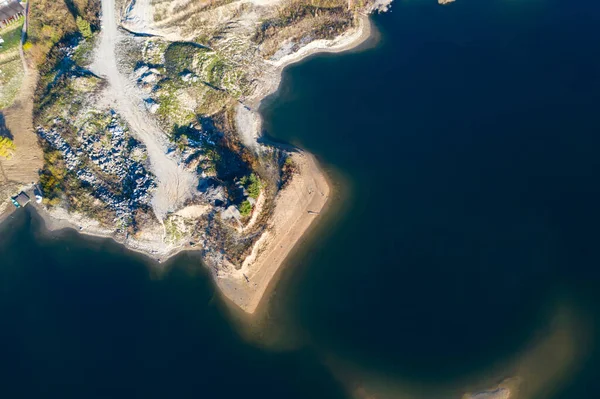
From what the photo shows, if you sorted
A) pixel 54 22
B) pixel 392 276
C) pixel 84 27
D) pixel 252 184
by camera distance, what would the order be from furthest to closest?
pixel 54 22, pixel 84 27, pixel 252 184, pixel 392 276

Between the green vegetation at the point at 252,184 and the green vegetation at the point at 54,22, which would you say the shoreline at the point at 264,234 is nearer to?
the green vegetation at the point at 252,184

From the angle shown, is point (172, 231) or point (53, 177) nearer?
point (172, 231)

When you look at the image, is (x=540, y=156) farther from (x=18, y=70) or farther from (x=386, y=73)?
(x=18, y=70)

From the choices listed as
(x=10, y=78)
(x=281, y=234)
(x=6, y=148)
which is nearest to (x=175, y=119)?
(x=281, y=234)

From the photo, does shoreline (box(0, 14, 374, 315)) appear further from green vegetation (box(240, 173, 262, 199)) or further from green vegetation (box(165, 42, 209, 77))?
green vegetation (box(165, 42, 209, 77))

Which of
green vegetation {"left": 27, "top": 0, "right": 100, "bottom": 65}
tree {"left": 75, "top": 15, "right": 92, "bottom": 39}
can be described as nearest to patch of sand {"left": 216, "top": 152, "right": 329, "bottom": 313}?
tree {"left": 75, "top": 15, "right": 92, "bottom": 39}

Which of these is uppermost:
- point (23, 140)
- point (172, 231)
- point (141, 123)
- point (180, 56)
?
point (180, 56)

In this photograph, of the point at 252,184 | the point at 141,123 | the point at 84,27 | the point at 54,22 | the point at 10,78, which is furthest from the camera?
the point at 54,22

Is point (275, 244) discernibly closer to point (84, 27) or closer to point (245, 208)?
point (245, 208)

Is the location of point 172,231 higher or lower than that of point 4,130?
lower
